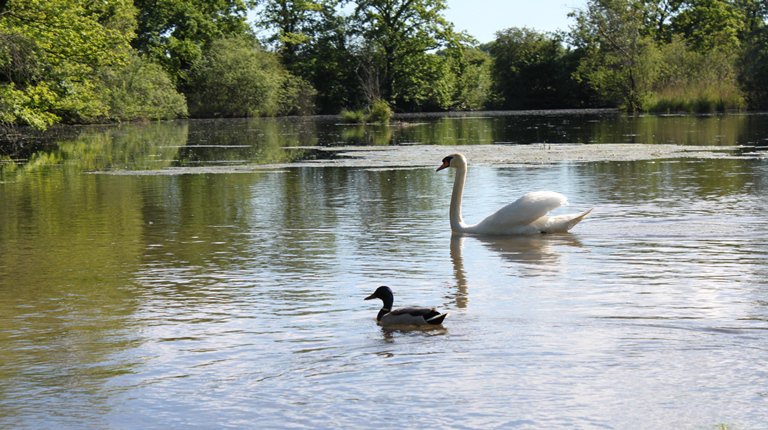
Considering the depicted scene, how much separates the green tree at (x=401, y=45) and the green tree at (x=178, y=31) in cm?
982

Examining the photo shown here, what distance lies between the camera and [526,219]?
501 inches

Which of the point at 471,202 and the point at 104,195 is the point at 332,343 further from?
the point at 104,195

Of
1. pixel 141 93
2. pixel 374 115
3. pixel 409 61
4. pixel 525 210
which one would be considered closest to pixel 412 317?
pixel 525 210

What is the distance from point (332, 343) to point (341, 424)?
5.77 ft

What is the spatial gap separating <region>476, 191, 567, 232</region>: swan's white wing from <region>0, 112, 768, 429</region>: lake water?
0.24 metres

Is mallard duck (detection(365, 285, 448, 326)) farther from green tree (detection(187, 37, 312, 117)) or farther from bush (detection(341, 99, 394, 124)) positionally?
green tree (detection(187, 37, 312, 117))

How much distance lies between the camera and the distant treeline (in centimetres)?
6319

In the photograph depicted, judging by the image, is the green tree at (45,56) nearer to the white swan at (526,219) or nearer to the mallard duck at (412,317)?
the white swan at (526,219)

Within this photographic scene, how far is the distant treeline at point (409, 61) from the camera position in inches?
2488

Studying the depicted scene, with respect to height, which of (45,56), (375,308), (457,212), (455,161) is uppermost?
(45,56)

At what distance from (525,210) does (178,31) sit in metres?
70.6

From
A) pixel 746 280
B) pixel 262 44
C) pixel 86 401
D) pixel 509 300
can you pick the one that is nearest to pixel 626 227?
pixel 746 280

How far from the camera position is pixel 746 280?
9578 millimetres

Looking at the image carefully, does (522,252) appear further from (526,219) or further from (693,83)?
(693,83)
